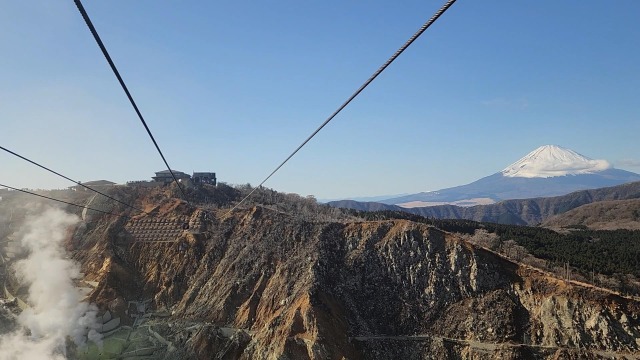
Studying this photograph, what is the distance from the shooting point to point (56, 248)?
195 ft

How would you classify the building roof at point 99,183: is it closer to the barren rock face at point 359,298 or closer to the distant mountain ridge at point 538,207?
the barren rock face at point 359,298

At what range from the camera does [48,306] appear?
44.0 meters

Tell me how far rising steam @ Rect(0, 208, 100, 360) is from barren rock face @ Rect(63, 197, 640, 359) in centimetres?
357

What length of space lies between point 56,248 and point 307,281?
39725 millimetres

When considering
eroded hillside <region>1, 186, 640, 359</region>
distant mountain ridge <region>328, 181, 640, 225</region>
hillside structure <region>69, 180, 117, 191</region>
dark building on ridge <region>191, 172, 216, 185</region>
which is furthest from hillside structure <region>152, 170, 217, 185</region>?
distant mountain ridge <region>328, 181, 640, 225</region>

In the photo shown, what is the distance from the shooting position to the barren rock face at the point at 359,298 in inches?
1345

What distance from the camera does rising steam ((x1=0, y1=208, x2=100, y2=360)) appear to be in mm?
37969

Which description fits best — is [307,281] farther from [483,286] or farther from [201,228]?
[201,228]

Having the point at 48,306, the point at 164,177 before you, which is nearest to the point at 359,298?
the point at 48,306

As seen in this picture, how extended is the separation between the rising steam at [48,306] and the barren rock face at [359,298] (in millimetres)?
3566

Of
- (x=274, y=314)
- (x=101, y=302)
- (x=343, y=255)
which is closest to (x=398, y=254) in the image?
(x=343, y=255)

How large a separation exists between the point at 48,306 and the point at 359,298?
32.5 m

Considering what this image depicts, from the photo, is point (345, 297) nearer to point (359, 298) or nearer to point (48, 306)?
point (359, 298)

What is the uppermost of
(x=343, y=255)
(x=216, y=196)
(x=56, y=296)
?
(x=216, y=196)
